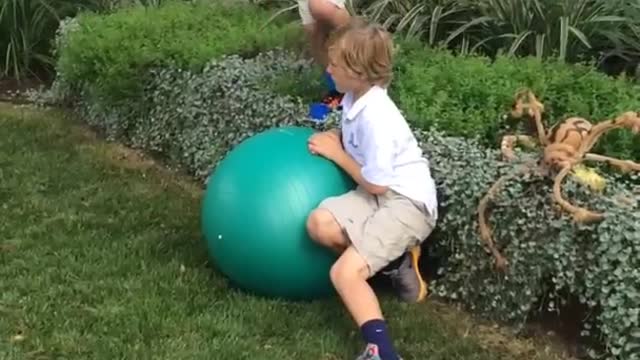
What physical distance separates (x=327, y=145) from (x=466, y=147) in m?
0.60

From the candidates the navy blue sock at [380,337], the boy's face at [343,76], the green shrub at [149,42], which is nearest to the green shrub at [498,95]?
the boy's face at [343,76]

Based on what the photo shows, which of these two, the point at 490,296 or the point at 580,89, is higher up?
the point at 580,89

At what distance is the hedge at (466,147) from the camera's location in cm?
423

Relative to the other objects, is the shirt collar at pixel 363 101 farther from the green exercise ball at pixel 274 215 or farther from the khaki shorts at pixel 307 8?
the khaki shorts at pixel 307 8

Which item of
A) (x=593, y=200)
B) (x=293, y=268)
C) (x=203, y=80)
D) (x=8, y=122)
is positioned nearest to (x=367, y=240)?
(x=293, y=268)

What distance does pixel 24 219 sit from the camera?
6.04m

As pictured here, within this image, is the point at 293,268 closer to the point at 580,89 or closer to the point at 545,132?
the point at 545,132

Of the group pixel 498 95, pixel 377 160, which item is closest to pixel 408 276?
pixel 377 160

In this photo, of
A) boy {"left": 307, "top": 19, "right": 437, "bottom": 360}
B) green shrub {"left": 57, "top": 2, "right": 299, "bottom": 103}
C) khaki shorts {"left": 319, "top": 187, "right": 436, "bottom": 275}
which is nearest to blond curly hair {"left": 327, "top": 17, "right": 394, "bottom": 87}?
boy {"left": 307, "top": 19, "right": 437, "bottom": 360}

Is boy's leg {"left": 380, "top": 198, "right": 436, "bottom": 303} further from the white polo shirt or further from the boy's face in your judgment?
the boy's face

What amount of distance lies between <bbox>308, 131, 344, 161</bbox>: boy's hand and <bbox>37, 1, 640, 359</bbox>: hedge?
1.41ft

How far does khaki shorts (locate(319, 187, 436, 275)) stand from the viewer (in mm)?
4594

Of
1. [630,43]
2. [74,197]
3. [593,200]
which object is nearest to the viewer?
[593,200]

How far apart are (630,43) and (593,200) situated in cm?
276
